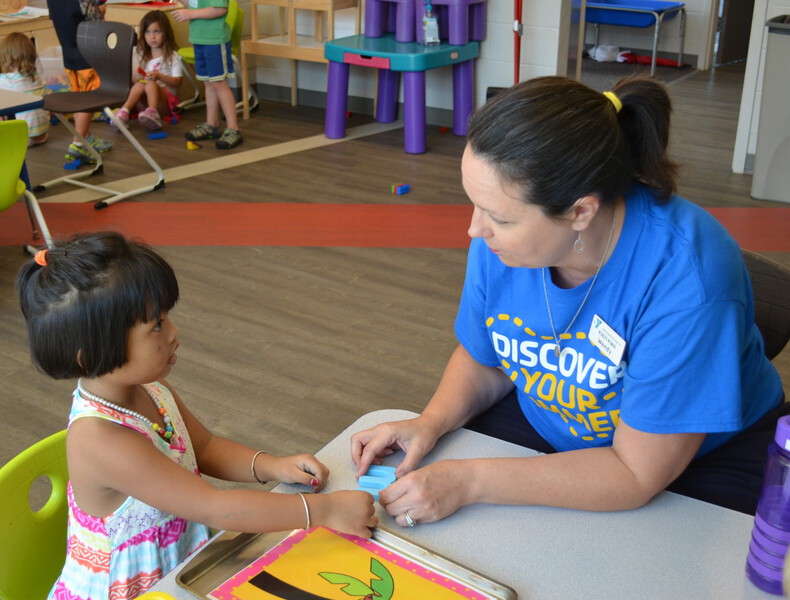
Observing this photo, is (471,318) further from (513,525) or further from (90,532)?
(90,532)

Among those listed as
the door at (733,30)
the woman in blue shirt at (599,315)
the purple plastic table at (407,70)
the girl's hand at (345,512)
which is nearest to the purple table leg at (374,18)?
the purple plastic table at (407,70)

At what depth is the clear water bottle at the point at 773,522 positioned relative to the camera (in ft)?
3.05

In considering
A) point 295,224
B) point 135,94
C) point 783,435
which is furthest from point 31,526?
point 135,94

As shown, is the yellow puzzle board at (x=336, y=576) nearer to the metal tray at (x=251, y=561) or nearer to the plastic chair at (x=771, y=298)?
the metal tray at (x=251, y=561)

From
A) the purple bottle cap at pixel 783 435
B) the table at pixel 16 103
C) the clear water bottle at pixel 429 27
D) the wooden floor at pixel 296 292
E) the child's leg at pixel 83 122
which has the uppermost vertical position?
the clear water bottle at pixel 429 27

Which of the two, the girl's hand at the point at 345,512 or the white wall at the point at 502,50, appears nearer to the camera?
the girl's hand at the point at 345,512

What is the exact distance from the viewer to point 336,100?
5.39 metres

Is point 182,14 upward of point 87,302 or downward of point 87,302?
upward

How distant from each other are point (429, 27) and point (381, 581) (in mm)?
4572

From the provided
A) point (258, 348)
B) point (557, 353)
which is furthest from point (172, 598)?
A: point (258, 348)

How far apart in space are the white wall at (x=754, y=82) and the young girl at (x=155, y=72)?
364 cm

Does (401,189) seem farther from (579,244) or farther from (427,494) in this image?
(427,494)

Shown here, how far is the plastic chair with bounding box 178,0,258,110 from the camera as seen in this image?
18.8 ft

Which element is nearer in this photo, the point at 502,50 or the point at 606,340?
the point at 606,340
